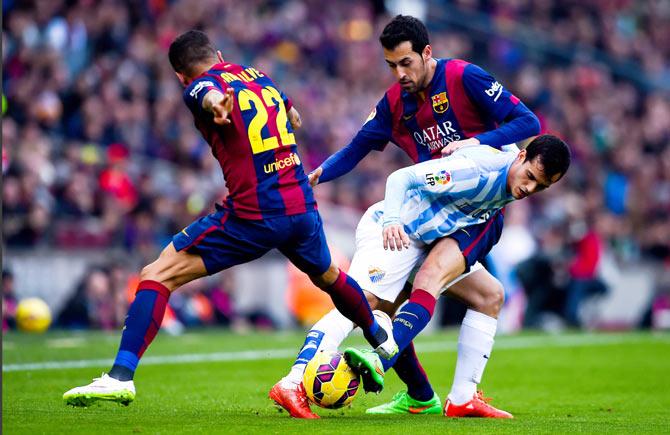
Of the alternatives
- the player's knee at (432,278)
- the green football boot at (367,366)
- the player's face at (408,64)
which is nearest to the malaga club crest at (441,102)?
the player's face at (408,64)

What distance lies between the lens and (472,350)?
7.60 m

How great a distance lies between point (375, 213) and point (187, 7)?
13.7 m

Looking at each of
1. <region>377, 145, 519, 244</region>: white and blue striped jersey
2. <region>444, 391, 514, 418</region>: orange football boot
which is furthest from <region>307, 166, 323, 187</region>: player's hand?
<region>444, 391, 514, 418</region>: orange football boot

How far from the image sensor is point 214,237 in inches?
254

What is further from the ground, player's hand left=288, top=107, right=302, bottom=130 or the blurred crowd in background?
the blurred crowd in background

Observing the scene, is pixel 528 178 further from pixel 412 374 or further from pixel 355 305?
pixel 412 374

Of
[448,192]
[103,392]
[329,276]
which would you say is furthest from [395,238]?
[103,392]

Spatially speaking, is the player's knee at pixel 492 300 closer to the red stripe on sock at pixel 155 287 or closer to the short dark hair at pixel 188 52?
the red stripe on sock at pixel 155 287

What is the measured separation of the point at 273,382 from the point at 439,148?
321cm

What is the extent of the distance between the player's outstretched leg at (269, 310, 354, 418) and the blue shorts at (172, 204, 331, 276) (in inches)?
30.2

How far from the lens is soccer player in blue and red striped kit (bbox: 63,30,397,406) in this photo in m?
6.40

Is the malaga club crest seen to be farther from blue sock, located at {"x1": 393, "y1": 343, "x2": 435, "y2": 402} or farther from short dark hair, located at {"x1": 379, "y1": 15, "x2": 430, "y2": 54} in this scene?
blue sock, located at {"x1": 393, "y1": 343, "x2": 435, "y2": 402}

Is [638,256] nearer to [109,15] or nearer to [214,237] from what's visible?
[109,15]

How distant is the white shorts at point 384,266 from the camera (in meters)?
7.32
